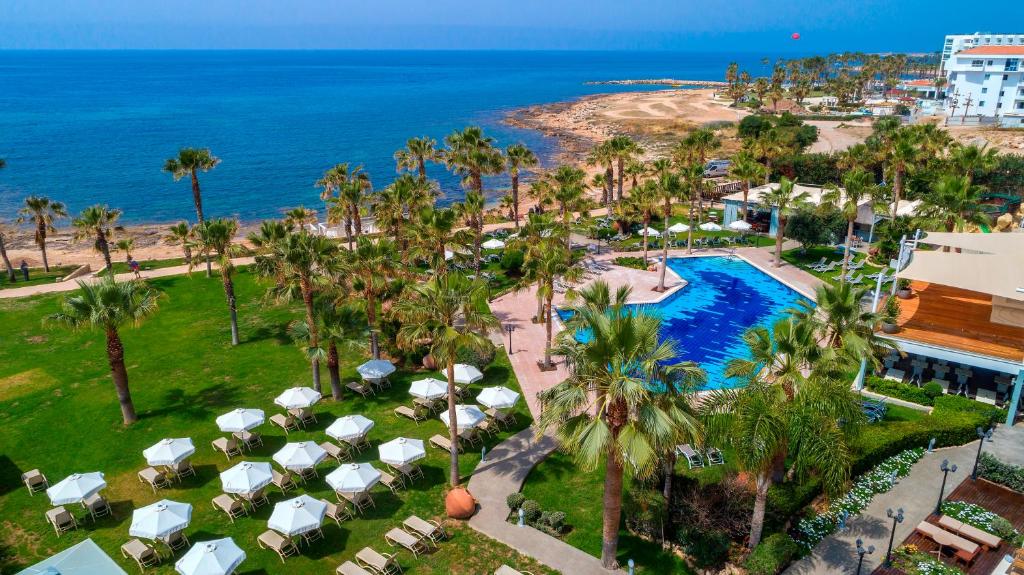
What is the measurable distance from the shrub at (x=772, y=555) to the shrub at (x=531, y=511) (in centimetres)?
607

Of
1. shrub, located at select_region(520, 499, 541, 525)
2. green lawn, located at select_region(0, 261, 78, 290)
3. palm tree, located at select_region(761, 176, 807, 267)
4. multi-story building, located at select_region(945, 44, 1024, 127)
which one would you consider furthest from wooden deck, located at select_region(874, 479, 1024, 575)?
multi-story building, located at select_region(945, 44, 1024, 127)

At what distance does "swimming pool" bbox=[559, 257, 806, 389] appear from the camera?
32.1 m

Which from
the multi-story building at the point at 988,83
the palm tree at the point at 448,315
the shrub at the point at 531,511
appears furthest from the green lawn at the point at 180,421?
the multi-story building at the point at 988,83

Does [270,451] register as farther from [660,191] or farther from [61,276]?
[61,276]

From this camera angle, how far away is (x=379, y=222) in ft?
121

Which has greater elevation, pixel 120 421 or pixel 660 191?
pixel 660 191

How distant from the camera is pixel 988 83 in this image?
10169 centimetres

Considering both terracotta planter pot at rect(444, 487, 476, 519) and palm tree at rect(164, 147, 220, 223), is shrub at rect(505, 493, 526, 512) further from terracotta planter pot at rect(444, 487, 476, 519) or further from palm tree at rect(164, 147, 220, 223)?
palm tree at rect(164, 147, 220, 223)

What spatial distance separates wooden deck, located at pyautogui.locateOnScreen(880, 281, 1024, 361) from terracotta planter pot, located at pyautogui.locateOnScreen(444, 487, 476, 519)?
61.8 feet

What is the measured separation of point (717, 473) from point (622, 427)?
827cm

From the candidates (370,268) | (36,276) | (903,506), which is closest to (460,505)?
(370,268)

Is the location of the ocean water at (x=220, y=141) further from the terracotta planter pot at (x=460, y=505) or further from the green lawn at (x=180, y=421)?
the terracotta planter pot at (x=460, y=505)

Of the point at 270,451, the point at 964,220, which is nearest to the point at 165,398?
the point at 270,451

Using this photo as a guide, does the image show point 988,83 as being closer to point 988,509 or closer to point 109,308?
point 988,509
